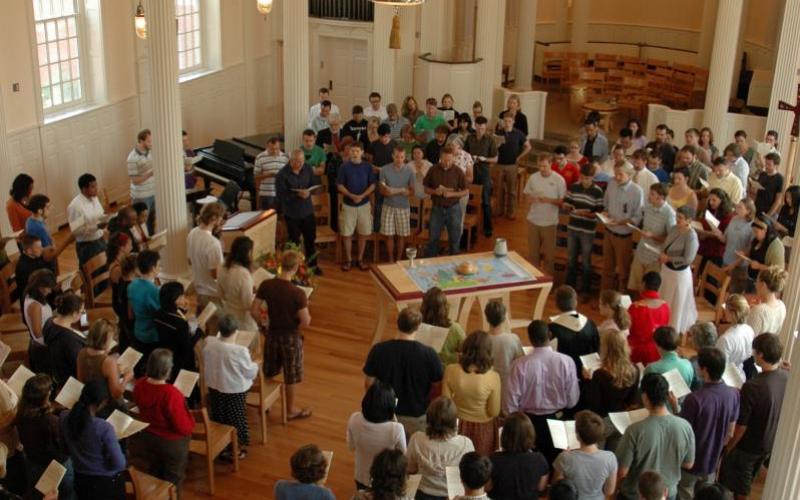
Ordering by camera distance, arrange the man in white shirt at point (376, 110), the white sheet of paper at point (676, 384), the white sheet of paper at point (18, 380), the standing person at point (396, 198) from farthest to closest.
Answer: the man in white shirt at point (376, 110), the standing person at point (396, 198), the white sheet of paper at point (18, 380), the white sheet of paper at point (676, 384)

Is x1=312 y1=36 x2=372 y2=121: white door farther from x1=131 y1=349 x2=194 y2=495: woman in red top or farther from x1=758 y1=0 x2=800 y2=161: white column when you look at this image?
x1=131 y1=349 x2=194 y2=495: woman in red top

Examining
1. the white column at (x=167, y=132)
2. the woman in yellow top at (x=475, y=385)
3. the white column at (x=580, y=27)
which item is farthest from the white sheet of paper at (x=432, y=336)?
the white column at (x=580, y=27)

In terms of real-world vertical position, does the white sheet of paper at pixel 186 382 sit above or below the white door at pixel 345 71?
below

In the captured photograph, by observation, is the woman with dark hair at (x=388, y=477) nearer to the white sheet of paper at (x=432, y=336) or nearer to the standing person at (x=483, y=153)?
the white sheet of paper at (x=432, y=336)

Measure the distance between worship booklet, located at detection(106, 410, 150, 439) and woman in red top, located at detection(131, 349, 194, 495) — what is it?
0.72 ft

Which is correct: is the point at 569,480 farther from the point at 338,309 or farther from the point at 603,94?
the point at 603,94

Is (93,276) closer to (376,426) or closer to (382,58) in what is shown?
(376,426)

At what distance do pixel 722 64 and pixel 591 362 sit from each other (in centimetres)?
897

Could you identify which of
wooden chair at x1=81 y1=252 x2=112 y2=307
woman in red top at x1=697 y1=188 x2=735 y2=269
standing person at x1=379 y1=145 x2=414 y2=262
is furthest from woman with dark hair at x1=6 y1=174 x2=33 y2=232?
woman in red top at x1=697 y1=188 x2=735 y2=269

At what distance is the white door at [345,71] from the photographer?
1709cm

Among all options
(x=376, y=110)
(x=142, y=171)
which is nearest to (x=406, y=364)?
(x=142, y=171)

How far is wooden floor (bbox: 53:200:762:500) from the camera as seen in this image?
24.3ft

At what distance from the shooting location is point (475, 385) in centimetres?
623

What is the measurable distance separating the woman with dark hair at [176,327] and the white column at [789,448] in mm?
4638
